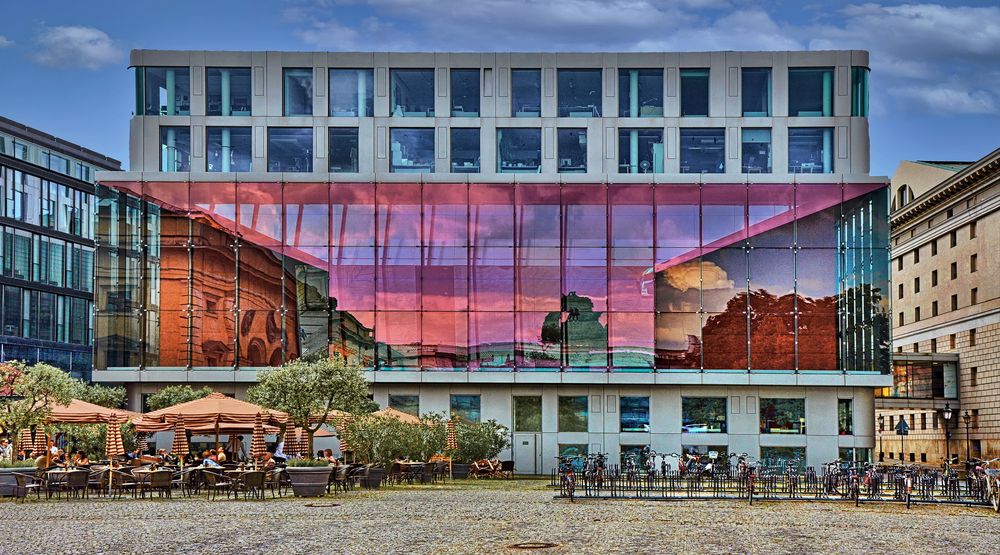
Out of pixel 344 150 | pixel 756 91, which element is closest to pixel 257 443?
pixel 344 150

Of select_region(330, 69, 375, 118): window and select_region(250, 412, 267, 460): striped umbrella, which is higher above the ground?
select_region(330, 69, 375, 118): window

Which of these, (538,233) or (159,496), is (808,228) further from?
(159,496)

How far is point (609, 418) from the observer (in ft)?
203

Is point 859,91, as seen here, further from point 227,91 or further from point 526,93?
point 227,91

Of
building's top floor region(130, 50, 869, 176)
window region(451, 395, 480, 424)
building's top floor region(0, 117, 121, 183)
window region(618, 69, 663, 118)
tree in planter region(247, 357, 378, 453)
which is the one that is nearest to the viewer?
tree in planter region(247, 357, 378, 453)

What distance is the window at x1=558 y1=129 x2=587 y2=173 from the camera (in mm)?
63844

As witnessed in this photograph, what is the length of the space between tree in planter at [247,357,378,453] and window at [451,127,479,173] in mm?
22919

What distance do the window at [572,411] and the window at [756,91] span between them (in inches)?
611

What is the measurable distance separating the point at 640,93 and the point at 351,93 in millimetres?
13661

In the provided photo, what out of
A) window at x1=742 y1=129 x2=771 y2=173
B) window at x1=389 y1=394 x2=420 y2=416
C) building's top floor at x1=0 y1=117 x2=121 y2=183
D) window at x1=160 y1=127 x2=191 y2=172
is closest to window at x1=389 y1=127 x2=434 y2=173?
window at x1=160 y1=127 x2=191 y2=172

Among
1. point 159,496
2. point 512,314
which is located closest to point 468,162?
point 512,314

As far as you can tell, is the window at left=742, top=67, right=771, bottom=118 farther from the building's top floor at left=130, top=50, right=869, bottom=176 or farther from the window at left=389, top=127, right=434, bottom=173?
the window at left=389, top=127, right=434, bottom=173

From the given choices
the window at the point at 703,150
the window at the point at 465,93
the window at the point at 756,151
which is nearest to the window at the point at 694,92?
the window at the point at 703,150

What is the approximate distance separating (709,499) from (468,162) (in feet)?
98.9
